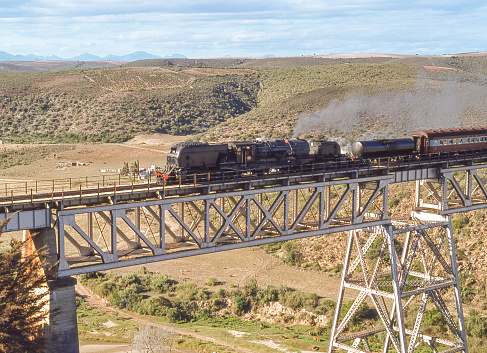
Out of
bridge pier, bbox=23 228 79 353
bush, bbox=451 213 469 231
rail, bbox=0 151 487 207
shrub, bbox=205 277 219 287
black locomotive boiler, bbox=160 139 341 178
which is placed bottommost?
shrub, bbox=205 277 219 287

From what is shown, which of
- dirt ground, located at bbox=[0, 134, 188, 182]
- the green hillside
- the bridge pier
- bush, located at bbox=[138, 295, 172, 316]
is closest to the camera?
the bridge pier

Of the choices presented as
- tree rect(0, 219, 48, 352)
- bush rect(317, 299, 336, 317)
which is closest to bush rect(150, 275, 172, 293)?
bush rect(317, 299, 336, 317)

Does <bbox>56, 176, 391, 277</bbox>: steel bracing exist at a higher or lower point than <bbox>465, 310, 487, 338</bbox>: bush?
higher

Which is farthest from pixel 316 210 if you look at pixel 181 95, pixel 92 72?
pixel 92 72

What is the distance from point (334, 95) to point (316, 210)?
4509cm

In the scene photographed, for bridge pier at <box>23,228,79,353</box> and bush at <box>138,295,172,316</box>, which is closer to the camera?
bridge pier at <box>23,228,79,353</box>

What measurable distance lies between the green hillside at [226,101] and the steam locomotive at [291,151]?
3624 cm

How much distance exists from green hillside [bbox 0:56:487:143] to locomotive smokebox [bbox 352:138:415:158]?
37009 millimetres

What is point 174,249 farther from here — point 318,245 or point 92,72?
point 92,72

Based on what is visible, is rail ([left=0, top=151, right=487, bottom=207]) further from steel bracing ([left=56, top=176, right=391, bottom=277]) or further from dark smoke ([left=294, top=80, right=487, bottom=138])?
dark smoke ([left=294, top=80, right=487, bottom=138])

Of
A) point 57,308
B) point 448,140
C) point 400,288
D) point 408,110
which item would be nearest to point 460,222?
point 448,140

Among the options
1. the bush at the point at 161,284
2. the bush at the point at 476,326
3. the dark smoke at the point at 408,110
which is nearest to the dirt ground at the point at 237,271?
the bush at the point at 161,284

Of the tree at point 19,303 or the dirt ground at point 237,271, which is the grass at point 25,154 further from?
the tree at point 19,303

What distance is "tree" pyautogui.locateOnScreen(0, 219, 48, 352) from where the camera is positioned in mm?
17234
